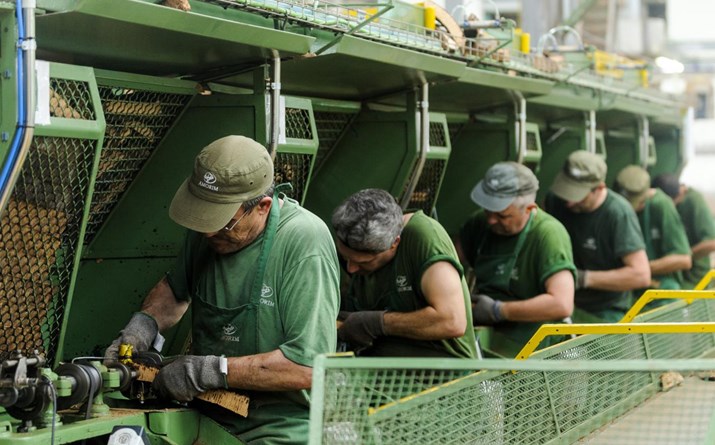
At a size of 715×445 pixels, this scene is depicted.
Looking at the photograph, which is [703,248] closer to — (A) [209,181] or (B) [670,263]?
(B) [670,263]

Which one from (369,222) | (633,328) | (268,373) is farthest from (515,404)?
(369,222)

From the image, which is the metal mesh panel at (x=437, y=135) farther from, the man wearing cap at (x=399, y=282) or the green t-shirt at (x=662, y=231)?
the green t-shirt at (x=662, y=231)

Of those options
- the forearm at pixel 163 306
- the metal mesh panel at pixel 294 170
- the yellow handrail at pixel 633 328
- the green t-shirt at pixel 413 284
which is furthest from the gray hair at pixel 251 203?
the yellow handrail at pixel 633 328

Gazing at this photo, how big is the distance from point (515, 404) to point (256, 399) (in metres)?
0.76

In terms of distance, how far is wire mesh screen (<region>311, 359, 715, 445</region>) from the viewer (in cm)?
253

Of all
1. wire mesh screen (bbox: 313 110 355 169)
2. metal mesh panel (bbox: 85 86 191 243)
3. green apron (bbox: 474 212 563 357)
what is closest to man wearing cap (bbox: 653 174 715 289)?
green apron (bbox: 474 212 563 357)

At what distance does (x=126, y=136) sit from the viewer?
12.2ft

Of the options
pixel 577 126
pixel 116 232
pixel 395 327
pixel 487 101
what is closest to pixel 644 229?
pixel 577 126

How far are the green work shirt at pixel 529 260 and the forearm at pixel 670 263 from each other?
2.09 metres

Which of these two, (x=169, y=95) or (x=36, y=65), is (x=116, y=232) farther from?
(x=36, y=65)

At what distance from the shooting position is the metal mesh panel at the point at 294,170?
4.01 meters

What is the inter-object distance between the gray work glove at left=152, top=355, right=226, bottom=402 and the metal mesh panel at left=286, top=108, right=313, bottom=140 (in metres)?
1.10

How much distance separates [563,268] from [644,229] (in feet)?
8.33

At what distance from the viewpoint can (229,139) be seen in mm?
3238
